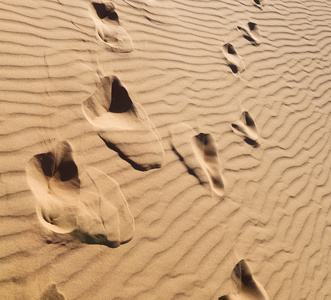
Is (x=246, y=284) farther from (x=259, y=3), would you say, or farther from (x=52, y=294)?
(x=259, y=3)

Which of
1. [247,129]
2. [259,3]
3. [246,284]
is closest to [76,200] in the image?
[246,284]

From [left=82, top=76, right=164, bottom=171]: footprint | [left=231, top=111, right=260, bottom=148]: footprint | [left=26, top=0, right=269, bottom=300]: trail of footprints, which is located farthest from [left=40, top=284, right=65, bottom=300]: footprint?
[left=231, top=111, right=260, bottom=148]: footprint

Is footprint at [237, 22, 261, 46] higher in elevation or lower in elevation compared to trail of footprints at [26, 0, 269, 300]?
higher

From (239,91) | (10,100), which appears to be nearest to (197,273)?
(10,100)

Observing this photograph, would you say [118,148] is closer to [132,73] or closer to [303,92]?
[132,73]

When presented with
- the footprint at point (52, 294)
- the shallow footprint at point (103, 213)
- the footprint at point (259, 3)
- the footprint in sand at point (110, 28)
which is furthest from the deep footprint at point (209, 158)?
the footprint at point (259, 3)

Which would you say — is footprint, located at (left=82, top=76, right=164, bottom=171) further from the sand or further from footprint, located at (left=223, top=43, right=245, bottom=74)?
footprint, located at (left=223, top=43, right=245, bottom=74)

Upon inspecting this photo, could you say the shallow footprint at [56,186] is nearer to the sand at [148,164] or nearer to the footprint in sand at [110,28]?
the sand at [148,164]

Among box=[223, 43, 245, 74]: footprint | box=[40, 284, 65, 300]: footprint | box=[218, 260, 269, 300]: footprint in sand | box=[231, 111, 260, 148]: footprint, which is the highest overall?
box=[223, 43, 245, 74]: footprint
